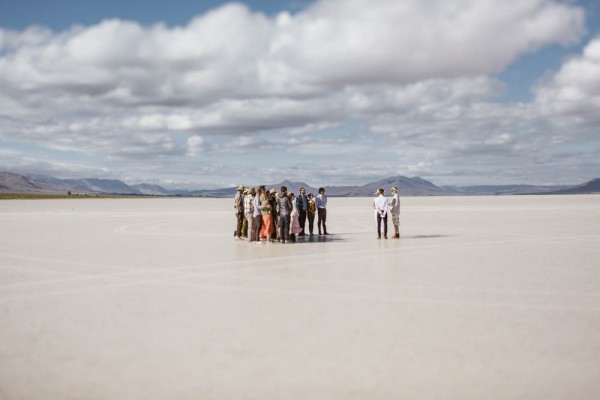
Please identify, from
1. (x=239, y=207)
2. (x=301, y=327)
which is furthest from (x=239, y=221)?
(x=301, y=327)

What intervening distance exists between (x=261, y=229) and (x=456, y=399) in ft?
61.0

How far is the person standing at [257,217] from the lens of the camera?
21.9 meters

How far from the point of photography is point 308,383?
614cm

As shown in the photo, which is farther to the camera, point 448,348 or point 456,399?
point 448,348

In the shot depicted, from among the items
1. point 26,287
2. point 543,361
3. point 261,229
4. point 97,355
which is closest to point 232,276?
point 26,287

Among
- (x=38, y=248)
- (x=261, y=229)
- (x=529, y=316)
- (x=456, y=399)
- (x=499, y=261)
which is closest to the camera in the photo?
(x=456, y=399)

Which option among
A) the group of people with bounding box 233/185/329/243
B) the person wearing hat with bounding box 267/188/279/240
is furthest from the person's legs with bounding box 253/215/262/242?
the person wearing hat with bounding box 267/188/279/240

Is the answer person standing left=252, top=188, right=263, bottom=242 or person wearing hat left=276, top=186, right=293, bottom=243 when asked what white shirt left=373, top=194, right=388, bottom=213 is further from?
person standing left=252, top=188, right=263, bottom=242

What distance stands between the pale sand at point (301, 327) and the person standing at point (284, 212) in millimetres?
5273

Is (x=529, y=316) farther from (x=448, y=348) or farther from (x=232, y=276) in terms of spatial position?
(x=232, y=276)

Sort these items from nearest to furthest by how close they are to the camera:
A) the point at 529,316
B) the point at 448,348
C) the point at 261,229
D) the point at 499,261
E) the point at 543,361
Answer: the point at 543,361 → the point at 448,348 → the point at 529,316 → the point at 499,261 → the point at 261,229

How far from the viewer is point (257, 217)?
73.0 feet

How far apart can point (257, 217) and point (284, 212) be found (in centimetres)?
117

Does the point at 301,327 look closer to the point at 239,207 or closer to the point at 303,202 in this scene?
the point at 239,207
